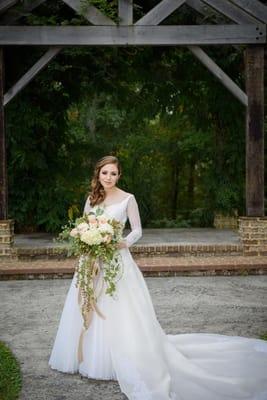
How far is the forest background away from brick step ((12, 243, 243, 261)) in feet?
6.56

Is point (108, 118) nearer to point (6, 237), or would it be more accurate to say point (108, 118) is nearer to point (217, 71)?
point (217, 71)

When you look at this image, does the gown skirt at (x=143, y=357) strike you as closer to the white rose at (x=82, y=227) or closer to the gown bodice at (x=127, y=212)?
the gown bodice at (x=127, y=212)

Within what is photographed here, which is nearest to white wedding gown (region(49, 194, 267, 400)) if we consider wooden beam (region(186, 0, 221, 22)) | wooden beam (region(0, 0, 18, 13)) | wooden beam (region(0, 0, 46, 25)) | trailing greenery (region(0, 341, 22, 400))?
trailing greenery (region(0, 341, 22, 400))

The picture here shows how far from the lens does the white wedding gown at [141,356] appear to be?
3697 millimetres

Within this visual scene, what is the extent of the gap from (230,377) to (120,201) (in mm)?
1470

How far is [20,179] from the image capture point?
11594 millimetres

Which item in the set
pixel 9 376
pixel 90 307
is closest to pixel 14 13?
pixel 90 307

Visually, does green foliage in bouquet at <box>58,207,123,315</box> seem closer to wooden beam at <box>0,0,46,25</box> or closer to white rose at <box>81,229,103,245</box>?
white rose at <box>81,229,103,245</box>

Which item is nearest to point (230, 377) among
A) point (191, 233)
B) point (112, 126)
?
point (191, 233)

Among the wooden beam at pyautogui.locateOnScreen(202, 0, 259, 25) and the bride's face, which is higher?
the wooden beam at pyautogui.locateOnScreen(202, 0, 259, 25)

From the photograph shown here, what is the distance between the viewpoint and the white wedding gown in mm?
3697

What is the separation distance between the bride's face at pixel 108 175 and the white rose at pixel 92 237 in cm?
51

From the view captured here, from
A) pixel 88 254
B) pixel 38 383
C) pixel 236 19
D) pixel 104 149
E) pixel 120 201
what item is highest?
pixel 236 19

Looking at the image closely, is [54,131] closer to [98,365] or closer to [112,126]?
[112,126]
